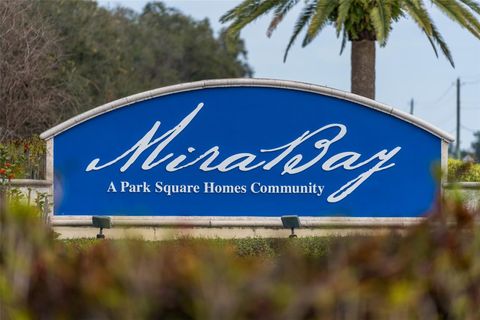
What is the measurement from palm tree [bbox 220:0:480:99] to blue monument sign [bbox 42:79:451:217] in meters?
5.68

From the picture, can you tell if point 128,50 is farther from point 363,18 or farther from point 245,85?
point 245,85

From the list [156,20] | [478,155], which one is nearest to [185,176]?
[156,20]

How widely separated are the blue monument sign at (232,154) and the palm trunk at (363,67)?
695cm

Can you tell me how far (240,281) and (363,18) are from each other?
23355mm

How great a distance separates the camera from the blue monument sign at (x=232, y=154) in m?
19.1

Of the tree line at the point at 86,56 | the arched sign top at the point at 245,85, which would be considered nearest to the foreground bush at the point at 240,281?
the arched sign top at the point at 245,85

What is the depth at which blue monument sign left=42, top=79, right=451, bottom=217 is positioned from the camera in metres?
19.1

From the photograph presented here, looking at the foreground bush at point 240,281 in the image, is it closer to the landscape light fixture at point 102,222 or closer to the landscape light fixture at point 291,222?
the landscape light fixture at point 102,222

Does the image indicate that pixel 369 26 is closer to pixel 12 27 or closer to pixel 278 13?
pixel 278 13

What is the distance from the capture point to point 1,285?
11.7 ft

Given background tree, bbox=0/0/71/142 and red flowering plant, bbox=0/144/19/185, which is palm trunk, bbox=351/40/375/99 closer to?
red flowering plant, bbox=0/144/19/185

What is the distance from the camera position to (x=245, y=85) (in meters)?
19.4

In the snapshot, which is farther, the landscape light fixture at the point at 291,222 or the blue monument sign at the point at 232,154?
the blue monument sign at the point at 232,154

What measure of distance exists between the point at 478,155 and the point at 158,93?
8759cm
